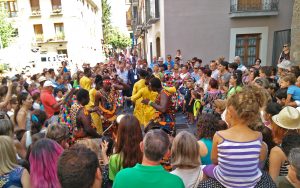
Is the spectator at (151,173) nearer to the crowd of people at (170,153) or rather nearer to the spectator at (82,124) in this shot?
the crowd of people at (170,153)

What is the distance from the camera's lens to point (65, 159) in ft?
5.83

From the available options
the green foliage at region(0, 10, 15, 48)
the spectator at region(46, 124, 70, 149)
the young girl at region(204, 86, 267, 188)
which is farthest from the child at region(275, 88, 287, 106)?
the green foliage at region(0, 10, 15, 48)

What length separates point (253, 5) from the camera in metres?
11.5

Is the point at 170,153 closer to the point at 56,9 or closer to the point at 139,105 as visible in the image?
the point at 139,105

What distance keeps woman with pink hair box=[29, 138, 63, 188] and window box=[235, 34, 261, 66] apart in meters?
11.3

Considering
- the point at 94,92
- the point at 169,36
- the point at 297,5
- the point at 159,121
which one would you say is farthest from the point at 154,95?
the point at 169,36

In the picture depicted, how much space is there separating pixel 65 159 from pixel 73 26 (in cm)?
3243

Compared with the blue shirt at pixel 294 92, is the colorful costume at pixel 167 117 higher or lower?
lower

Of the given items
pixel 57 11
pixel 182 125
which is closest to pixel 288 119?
pixel 182 125

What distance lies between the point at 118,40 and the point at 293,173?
55838 mm

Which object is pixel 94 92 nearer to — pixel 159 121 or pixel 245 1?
pixel 159 121

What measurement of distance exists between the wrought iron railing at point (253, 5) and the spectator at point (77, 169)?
1131 cm

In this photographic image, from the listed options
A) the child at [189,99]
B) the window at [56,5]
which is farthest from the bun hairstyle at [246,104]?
the window at [56,5]

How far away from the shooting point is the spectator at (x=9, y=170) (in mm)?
2174
